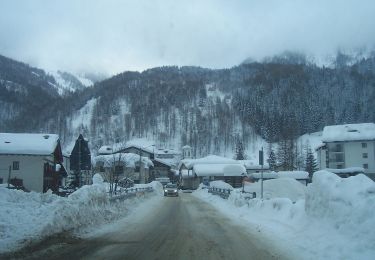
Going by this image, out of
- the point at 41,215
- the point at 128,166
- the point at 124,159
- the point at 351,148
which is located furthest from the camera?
the point at 128,166

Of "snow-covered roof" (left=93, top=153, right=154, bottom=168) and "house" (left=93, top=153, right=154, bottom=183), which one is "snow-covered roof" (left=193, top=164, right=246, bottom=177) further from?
"snow-covered roof" (left=93, top=153, right=154, bottom=168)

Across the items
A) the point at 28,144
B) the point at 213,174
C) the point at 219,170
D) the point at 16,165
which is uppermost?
the point at 28,144

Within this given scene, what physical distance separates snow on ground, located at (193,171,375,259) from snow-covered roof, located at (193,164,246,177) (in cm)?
8281

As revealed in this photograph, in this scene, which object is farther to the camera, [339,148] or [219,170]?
[219,170]

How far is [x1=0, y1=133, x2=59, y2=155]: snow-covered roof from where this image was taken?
178ft

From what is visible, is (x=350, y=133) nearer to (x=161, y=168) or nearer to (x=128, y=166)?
(x=128, y=166)

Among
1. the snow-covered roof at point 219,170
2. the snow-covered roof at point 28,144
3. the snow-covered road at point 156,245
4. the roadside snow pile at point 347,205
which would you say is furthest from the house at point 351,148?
the roadside snow pile at point 347,205

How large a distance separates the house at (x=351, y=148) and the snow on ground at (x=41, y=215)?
286 ft

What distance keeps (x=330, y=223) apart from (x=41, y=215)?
8.68 meters

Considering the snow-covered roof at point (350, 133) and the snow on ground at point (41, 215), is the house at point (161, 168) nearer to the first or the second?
the snow-covered roof at point (350, 133)

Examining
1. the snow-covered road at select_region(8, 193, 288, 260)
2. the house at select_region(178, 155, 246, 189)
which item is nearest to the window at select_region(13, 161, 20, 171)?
the snow-covered road at select_region(8, 193, 288, 260)

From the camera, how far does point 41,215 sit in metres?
14.1

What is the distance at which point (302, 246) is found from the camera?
12.3 m

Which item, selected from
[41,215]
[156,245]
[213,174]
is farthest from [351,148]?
[41,215]
